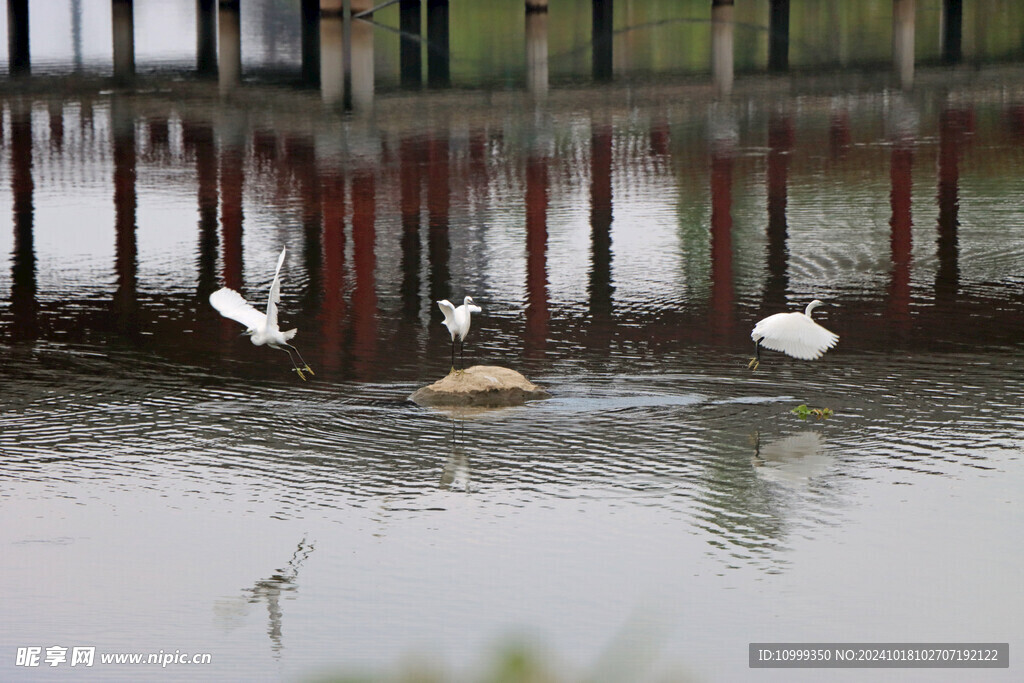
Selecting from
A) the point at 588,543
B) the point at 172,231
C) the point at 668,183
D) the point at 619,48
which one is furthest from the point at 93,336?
the point at 619,48

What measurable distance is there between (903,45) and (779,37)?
8.18 meters

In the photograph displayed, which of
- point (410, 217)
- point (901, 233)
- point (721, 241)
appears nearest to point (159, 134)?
point (410, 217)

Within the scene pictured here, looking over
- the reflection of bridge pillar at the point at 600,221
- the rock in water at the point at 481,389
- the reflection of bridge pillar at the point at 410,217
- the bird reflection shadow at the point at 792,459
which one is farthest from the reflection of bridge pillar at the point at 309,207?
the bird reflection shadow at the point at 792,459

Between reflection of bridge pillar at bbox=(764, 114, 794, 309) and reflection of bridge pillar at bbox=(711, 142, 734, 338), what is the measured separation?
0.47m

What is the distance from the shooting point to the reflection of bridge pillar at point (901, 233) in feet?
53.2

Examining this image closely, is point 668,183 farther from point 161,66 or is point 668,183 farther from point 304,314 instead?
point 161,66

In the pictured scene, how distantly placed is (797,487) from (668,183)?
1383cm

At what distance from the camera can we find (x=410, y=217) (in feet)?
71.8

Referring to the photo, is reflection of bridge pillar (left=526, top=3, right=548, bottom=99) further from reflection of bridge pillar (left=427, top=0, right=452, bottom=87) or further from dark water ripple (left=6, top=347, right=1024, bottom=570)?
dark water ripple (left=6, top=347, right=1024, bottom=570)

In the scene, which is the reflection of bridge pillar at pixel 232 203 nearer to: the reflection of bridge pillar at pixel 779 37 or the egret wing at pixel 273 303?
the egret wing at pixel 273 303

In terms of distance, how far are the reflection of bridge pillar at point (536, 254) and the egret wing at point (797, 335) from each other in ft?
8.33

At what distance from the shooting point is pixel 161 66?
42.5m

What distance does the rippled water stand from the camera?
898 centimetres

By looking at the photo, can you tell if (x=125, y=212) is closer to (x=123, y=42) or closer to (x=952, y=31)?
(x=123, y=42)
